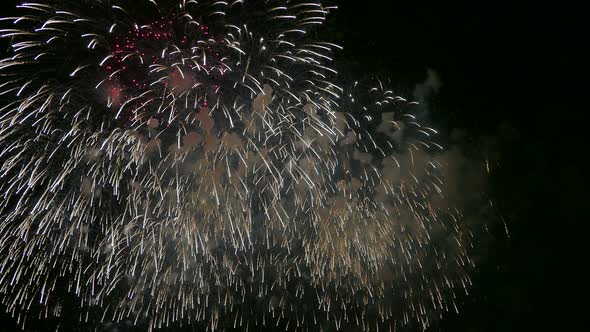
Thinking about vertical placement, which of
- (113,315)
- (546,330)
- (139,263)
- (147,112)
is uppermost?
(147,112)

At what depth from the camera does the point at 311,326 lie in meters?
20.2

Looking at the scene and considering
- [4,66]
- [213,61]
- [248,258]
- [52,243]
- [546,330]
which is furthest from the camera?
[546,330]

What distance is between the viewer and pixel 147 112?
893 cm

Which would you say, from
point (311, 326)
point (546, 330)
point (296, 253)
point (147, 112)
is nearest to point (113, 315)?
point (296, 253)

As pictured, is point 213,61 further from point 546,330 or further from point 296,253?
point 546,330

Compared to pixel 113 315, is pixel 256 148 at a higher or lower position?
higher

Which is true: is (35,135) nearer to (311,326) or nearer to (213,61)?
(213,61)

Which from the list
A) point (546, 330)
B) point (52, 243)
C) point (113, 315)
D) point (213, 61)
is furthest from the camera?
point (546, 330)

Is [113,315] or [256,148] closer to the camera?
[256,148]

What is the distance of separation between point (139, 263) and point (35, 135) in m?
3.47

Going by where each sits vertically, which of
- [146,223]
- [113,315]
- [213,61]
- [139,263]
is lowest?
[113,315]

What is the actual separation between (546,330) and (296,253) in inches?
770

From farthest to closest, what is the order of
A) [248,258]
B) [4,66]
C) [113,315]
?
[113,315] → [248,258] → [4,66]

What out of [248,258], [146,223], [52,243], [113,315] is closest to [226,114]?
[146,223]
